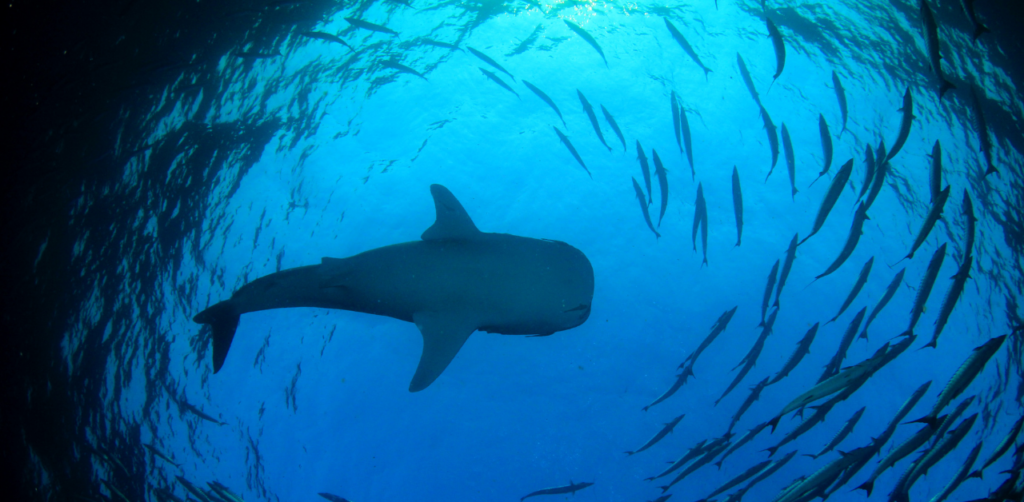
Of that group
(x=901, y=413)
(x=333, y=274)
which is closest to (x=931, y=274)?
(x=901, y=413)

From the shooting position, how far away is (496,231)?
10.2 m

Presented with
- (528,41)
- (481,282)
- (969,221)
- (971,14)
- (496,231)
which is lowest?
(496,231)

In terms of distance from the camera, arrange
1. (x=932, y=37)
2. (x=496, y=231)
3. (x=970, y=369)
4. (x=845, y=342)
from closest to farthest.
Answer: (x=970, y=369)
(x=932, y=37)
(x=845, y=342)
(x=496, y=231)

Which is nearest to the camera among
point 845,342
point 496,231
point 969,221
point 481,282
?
point 481,282

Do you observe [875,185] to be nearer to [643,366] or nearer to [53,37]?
[643,366]

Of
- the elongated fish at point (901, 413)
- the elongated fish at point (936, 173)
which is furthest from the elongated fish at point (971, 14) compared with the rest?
the elongated fish at point (901, 413)

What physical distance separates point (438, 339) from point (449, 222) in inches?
46.4

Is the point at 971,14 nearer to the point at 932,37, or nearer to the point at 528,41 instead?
the point at 932,37

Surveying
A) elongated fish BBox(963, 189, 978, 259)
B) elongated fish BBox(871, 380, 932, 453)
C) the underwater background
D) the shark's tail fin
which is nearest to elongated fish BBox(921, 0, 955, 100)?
elongated fish BBox(963, 189, 978, 259)

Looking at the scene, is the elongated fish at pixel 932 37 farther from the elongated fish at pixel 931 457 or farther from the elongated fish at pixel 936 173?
the elongated fish at pixel 931 457

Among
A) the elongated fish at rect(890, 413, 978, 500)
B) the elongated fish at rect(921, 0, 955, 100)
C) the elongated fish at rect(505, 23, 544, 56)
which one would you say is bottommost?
the elongated fish at rect(890, 413, 978, 500)

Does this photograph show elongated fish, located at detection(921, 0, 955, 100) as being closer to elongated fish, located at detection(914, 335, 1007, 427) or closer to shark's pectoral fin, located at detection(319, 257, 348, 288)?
elongated fish, located at detection(914, 335, 1007, 427)

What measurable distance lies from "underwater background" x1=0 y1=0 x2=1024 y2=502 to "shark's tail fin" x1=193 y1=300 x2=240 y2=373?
Result: 4415mm

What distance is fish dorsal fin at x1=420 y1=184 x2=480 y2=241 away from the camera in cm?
396
